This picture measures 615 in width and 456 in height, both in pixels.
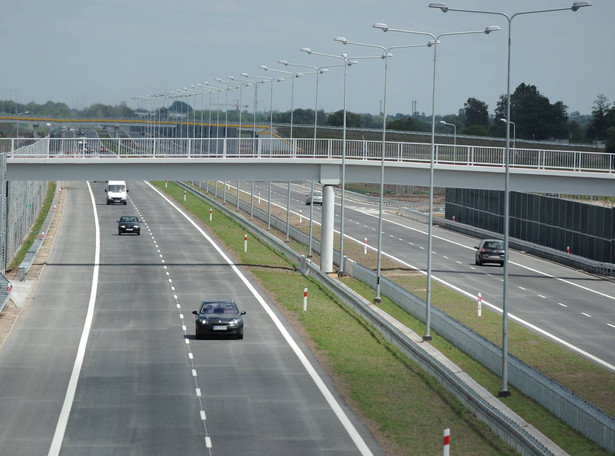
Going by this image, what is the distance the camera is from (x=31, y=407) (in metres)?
30.2

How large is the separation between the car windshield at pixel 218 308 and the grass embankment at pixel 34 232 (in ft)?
74.8

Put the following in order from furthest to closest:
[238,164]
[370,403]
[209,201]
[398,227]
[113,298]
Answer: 1. [209,201]
2. [398,227]
3. [238,164]
4. [113,298]
5. [370,403]

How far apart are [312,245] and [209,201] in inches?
1470

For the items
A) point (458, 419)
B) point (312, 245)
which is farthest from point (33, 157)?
point (458, 419)

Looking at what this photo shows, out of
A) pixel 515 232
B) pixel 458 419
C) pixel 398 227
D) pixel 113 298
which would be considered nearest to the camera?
pixel 458 419

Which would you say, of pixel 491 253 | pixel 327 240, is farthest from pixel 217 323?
pixel 491 253

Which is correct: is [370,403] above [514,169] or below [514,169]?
below

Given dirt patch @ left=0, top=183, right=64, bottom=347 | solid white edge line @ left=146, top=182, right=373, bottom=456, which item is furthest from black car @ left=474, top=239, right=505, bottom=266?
dirt patch @ left=0, top=183, right=64, bottom=347

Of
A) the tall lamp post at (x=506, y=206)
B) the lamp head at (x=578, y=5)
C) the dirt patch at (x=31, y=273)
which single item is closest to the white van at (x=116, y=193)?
the dirt patch at (x=31, y=273)

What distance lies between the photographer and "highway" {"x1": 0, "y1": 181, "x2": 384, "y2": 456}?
86.9 feet

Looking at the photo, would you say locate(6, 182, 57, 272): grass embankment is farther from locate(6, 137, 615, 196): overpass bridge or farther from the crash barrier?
locate(6, 137, 615, 196): overpass bridge

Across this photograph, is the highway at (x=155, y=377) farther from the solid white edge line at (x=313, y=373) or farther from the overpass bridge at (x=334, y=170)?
the overpass bridge at (x=334, y=170)

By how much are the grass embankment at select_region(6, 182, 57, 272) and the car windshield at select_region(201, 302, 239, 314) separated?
898 inches

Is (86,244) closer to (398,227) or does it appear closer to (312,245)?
(312,245)
